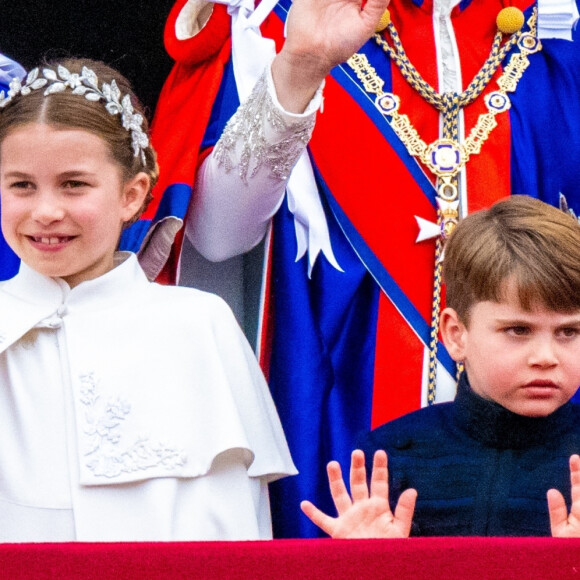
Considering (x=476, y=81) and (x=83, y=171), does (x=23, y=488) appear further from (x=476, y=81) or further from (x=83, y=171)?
(x=476, y=81)

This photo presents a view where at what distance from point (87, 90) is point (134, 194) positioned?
0.52 ft

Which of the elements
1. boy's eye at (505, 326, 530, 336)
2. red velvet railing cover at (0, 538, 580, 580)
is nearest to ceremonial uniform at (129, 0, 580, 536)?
boy's eye at (505, 326, 530, 336)

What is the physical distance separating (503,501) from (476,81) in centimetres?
76

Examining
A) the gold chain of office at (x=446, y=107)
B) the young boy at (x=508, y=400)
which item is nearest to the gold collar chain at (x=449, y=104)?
the gold chain of office at (x=446, y=107)

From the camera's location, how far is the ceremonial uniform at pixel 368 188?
1.99 meters

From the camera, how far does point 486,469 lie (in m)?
1.61

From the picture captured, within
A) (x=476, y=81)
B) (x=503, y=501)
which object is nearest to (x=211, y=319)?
(x=503, y=501)

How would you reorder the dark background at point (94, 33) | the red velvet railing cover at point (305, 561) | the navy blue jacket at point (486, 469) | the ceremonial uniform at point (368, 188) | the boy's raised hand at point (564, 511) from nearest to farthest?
the red velvet railing cover at point (305, 561) < the boy's raised hand at point (564, 511) < the navy blue jacket at point (486, 469) < the ceremonial uniform at point (368, 188) < the dark background at point (94, 33)

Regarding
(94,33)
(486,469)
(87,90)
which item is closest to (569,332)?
(486,469)

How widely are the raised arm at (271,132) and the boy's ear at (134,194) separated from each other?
16 cm

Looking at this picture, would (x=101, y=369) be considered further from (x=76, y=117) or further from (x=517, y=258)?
(x=517, y=258)

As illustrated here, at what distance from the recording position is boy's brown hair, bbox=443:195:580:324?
1.59 m

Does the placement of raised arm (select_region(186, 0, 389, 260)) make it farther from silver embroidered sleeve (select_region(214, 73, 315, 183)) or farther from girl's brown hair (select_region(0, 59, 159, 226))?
girl's brown hair (select_region(0, 59, 159, 226))

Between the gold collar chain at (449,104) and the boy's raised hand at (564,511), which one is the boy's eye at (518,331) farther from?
the gold collar chain at (449,104)
